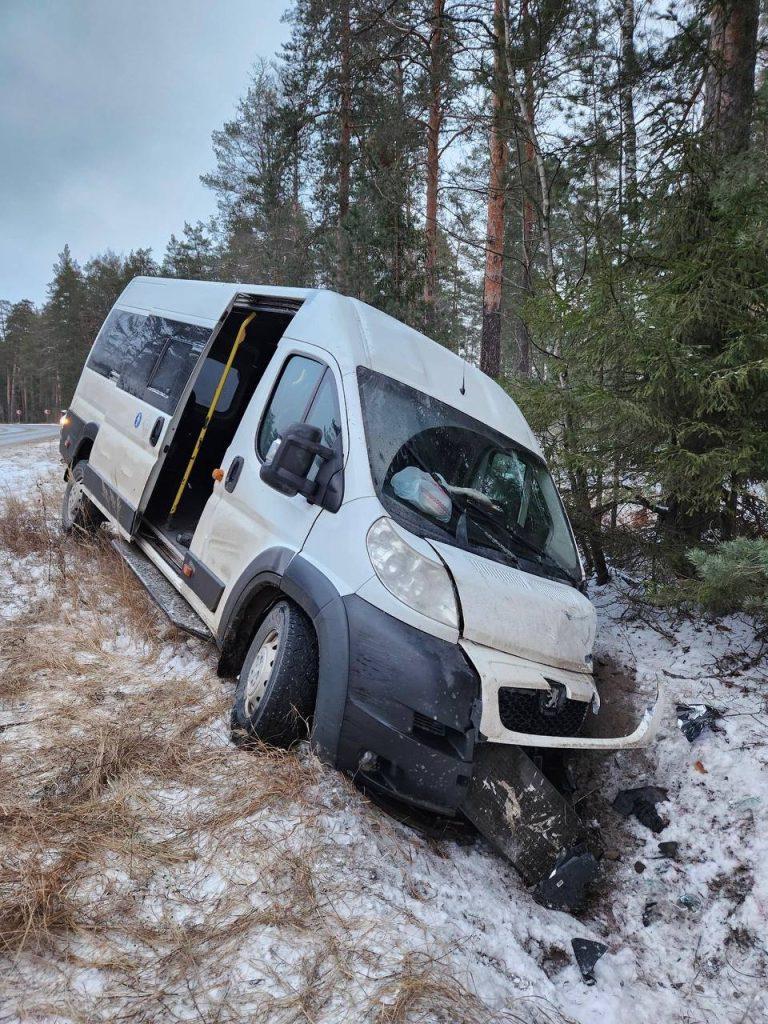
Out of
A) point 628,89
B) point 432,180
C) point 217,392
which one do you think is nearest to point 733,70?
point 628,89

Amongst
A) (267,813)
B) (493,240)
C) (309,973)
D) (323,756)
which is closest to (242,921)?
(309,973)

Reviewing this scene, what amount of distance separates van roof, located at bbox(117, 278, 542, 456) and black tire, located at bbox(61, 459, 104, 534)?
316 cm

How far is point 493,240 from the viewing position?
1012 centimetres

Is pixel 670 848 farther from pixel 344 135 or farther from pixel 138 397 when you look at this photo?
pixel 344 135

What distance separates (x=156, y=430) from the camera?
498cm

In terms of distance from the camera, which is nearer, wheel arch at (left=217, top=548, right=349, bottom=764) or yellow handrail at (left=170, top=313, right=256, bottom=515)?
wheel arch at (left=217, top=548, right=349, bottom=764)

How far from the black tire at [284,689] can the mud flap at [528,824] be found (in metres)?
0.89

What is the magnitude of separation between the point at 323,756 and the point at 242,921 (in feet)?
2.35

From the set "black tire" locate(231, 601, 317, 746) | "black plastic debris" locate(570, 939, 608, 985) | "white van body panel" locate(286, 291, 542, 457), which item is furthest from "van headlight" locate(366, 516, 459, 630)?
"black plastic debris" locate(570, 939, 608, 985)

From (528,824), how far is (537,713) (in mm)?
483

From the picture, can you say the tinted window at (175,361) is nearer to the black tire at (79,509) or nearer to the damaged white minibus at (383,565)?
the damaged white minibus at (383,565)

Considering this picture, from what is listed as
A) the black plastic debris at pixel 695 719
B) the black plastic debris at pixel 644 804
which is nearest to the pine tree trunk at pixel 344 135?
the black plastic debris at pixel 695 719

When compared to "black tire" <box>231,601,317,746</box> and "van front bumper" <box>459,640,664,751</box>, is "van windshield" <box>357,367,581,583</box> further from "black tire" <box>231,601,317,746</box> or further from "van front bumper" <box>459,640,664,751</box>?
"black tire" <box>231,601,317,746</box>

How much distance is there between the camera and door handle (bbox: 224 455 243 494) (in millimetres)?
3904
